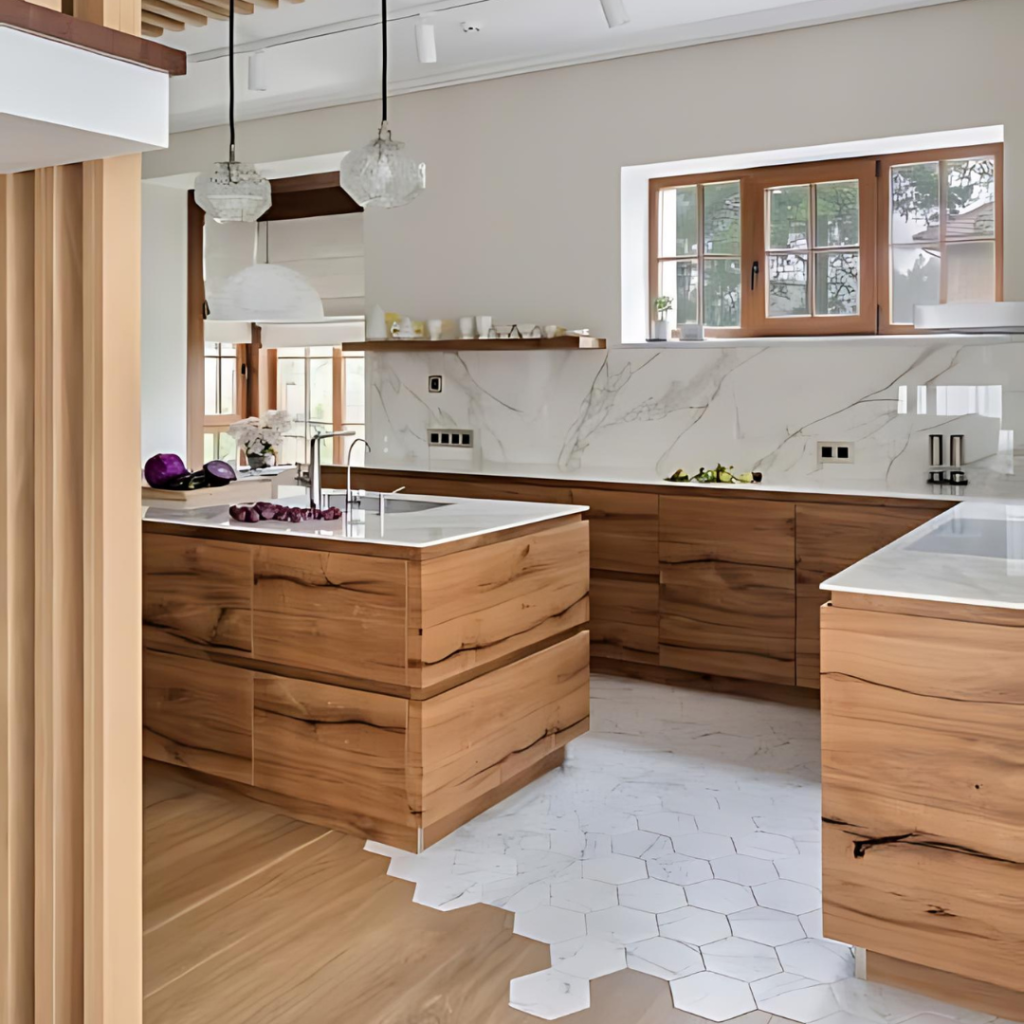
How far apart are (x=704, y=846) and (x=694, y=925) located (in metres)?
0.44

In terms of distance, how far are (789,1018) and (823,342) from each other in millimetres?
3052

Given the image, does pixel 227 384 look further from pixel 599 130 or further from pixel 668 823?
pixel 668 823

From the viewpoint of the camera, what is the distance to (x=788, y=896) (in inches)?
98.8

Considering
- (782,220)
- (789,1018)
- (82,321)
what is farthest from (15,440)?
(782,220)

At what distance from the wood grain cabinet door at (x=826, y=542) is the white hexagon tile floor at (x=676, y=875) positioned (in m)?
0.38

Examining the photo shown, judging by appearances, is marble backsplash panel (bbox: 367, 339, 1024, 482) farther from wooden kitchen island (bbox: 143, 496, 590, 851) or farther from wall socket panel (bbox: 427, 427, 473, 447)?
wooden kitchen island (bbox: 143, 496, 590, 851)

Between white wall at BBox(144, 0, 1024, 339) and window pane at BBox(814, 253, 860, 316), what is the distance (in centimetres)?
51

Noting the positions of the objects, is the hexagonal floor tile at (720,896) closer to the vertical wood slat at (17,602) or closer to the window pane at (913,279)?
the vertical wood slat at (17,602)

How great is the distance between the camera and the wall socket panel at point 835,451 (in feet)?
14.4

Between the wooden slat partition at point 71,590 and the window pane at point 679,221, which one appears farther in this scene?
the window pane at point 679,221

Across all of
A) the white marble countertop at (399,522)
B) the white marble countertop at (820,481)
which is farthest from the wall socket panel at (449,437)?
the white marble countertop at (399,522)

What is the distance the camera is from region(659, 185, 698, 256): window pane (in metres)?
4.93

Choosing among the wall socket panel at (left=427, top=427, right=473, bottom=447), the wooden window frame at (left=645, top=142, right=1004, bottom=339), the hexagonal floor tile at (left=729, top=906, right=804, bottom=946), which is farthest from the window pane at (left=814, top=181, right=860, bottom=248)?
the hexagonal floor tile at (left=729, top=906, right=804, bottom=946)

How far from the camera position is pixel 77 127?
3.15 ft
